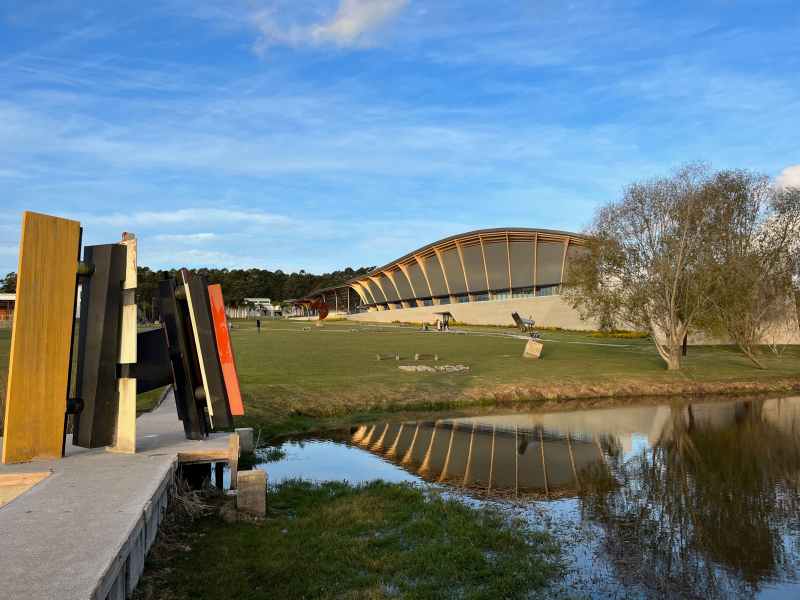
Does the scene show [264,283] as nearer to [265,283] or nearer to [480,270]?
[265,283]

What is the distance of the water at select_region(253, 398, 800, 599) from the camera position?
8109mm

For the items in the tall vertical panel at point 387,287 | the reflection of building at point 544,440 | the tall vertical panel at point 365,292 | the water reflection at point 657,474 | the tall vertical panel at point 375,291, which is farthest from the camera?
the tall vertical panel at point 365,292

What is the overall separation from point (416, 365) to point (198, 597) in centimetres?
2327

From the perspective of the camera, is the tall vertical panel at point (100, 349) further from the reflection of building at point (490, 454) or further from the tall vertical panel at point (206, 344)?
the reflection of building at point (490, 454)

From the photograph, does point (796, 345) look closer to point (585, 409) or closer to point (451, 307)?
point (585, 409)

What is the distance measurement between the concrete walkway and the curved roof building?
61.6 m

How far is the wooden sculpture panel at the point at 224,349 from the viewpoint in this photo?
1125cm

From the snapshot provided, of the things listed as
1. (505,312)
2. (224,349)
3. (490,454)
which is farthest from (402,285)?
(224,349)

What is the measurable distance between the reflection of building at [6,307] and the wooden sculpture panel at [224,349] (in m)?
81.7

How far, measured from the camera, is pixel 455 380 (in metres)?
25.6

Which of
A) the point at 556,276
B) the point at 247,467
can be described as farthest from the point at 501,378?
the point at 556,276

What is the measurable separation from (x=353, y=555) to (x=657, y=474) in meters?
7.48

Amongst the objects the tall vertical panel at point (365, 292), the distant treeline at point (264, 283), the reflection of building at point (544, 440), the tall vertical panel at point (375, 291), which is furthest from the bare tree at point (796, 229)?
the distant treeline at point (264, 283)

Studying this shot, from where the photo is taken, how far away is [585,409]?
2234 cm
